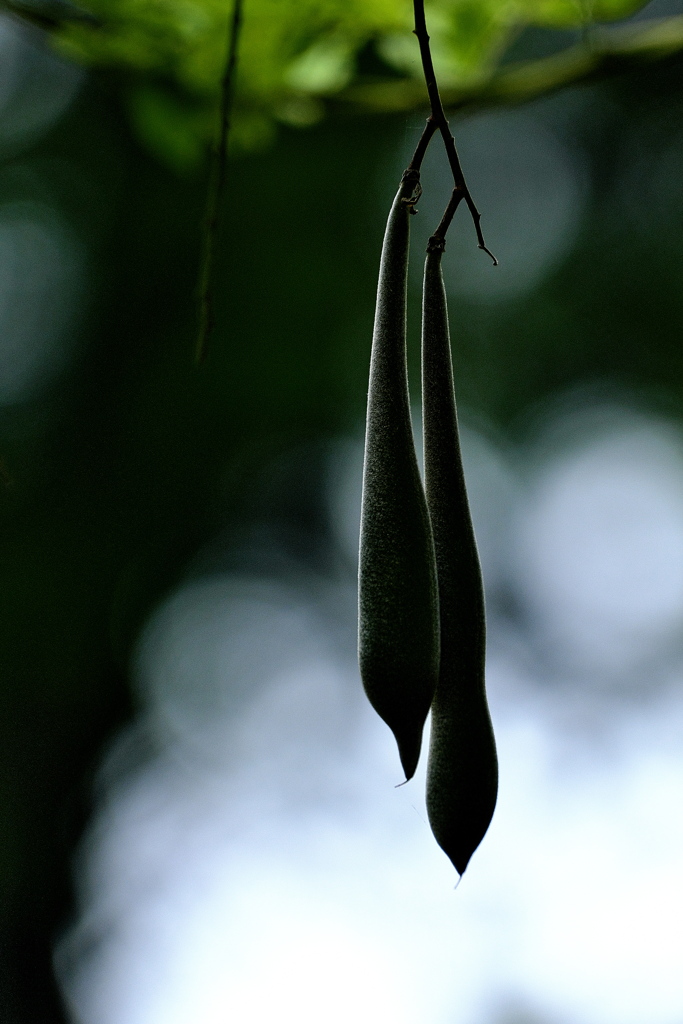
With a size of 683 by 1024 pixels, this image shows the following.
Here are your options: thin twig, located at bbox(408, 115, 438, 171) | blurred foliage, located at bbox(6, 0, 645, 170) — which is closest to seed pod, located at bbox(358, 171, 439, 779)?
thin twig, located at bbox(408, 115, 438, 171)

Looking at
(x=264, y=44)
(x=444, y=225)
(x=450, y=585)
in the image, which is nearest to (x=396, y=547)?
(x=450, y=585)

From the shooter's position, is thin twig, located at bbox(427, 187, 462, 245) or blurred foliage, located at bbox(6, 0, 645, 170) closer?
thin twig, located at bbox(427, 187, 462, 245)

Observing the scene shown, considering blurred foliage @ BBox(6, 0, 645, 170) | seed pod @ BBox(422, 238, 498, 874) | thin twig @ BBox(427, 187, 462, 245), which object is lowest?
seed pod @ BBox(422, 238, 498, 874)

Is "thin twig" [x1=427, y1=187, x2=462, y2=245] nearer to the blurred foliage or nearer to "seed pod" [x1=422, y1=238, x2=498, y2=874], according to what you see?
"seed pod" [x1=422, y1=238, x2=498, y2=874]

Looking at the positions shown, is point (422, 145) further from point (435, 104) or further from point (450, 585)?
point (450, 585)

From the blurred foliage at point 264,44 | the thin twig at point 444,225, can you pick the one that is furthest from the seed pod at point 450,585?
the blurred foliage at point 264,44

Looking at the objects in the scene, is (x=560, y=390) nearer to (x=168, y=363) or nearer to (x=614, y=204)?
(x=614, y=204)

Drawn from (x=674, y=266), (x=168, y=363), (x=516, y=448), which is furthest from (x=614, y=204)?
(x=168, y=363)

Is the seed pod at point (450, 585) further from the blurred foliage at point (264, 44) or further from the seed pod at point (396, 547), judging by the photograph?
the blurred foliage at point (264, 44)
